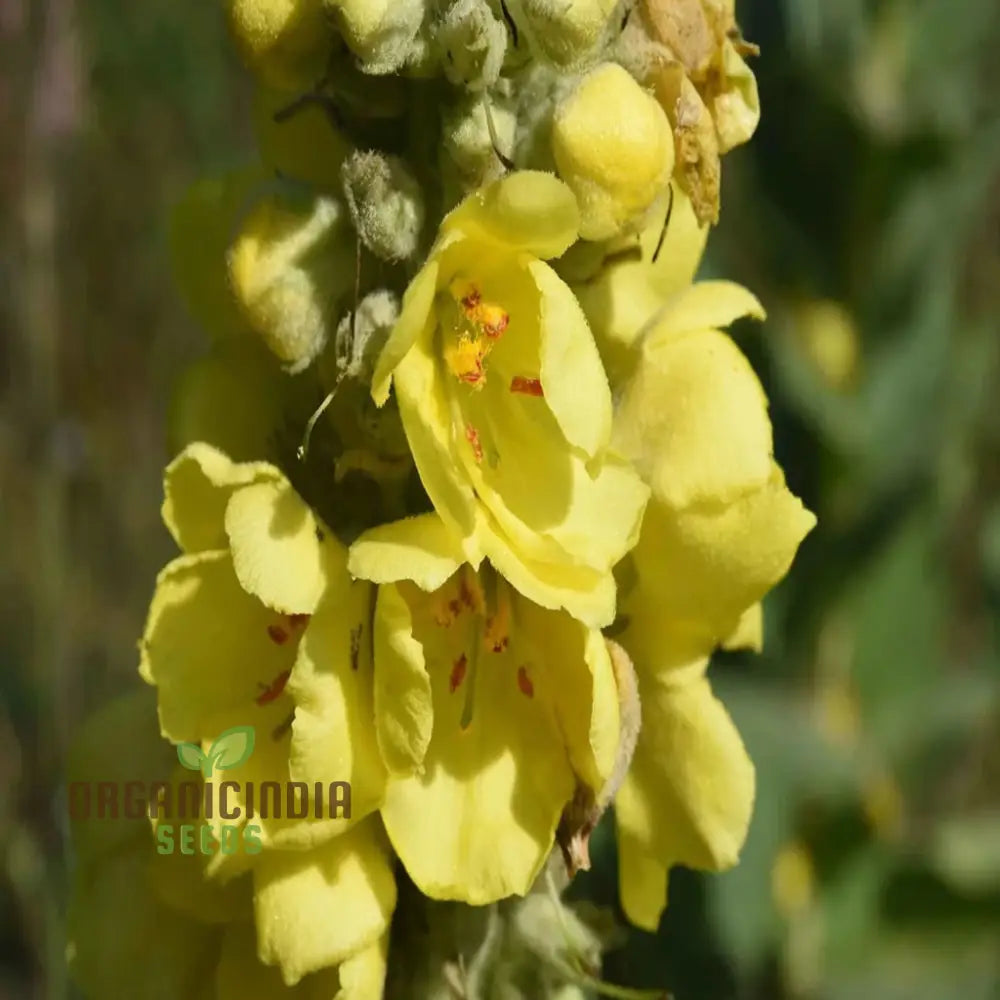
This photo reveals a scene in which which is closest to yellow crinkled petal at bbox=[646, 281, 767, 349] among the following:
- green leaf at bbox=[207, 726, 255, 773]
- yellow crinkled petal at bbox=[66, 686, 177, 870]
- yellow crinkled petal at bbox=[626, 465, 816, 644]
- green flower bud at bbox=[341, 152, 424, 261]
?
yellow crinkled petal at bbox=[626, 465, 816, 644]

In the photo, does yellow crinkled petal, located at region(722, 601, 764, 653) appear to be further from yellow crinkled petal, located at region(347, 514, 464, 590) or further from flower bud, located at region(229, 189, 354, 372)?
flower bud, located at region(229, 189, 354, 372)

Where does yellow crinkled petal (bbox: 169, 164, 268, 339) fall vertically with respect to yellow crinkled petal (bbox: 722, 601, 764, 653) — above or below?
above

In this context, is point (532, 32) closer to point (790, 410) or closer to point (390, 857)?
point (390, 857)

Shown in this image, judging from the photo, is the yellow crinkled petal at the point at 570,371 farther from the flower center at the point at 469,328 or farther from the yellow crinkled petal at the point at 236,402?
the yellow crinkled petal at the point at 236,402

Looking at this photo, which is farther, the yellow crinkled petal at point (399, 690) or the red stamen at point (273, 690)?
the red stamen at point (273, 690)

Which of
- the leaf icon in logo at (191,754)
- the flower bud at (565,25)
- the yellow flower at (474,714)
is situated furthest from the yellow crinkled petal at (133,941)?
the flower bud at (565,25)

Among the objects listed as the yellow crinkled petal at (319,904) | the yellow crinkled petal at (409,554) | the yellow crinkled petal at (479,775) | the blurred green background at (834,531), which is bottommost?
the blurred green background at (834,531)

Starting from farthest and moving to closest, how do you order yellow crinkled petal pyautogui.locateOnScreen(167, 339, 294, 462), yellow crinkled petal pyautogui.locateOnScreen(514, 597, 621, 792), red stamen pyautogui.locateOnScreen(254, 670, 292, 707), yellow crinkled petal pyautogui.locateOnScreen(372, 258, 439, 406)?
yellow crinkled petal pyautogui.locateOnScreen(167, 339, 294, 462) < red stamen pyautogui.locateOnScreen(254, 670, 292, 707) < yellow crinkled petal pyautogui.locateOnScreen(514, 597, 621, 792) < yellow crinkled petal pyautogui.locateOnScreen(372, 258, 439, 406)

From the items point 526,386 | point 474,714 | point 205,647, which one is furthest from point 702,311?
point 205,647
